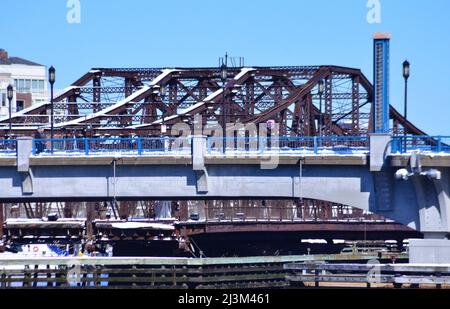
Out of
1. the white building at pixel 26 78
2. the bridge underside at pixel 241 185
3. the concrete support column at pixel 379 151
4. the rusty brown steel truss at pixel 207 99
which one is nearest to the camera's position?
the concrete support column at pixel 379 151

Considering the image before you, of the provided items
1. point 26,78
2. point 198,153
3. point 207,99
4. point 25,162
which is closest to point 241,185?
point 198,153

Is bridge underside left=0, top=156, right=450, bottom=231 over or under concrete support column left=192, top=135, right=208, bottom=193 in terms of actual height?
under

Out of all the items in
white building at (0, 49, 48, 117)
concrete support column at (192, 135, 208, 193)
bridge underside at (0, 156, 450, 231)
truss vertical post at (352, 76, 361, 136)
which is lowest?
bridge underside at (0, 156, 450, 231)

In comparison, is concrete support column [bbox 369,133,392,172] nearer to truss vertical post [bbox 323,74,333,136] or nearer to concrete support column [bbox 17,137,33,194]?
concrete support column [bbox 17,137,33,194]

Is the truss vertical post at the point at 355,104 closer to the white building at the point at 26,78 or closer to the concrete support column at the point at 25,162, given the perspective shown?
the concrete support column at the point at 25,162

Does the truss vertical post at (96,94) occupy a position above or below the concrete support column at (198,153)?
above

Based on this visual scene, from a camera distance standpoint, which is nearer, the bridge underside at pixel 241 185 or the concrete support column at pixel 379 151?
the concrete support column at pixel 379 151

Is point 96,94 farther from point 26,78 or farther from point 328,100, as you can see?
point 26,78

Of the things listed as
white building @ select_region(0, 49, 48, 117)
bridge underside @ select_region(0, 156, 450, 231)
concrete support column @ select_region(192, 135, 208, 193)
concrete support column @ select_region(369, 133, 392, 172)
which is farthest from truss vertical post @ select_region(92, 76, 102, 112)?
concrete support column @ select_region(369, 133, 392, 172)

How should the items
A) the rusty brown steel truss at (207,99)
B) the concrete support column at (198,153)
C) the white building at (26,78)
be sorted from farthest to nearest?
the white building at (26,78), the rusty brown steel truss at (207,99), the concrete support column at (198,153)

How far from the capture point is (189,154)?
179 ft

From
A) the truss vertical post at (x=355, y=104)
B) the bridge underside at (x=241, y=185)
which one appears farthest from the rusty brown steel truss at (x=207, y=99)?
the bridge underside at (x=241, y=185)
